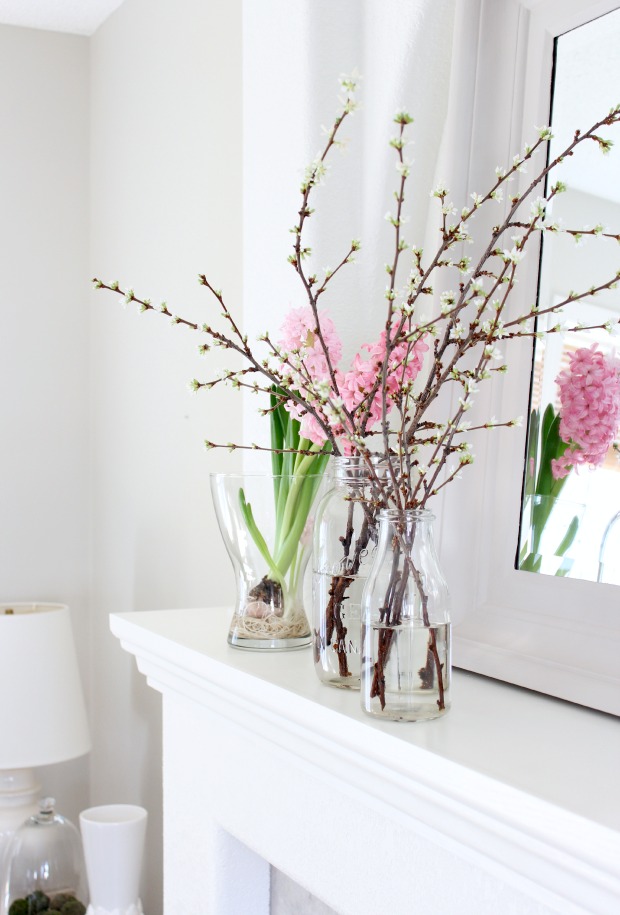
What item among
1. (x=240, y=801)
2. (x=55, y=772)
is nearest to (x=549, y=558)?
(x=240, y=801)

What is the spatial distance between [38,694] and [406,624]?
1.52 m

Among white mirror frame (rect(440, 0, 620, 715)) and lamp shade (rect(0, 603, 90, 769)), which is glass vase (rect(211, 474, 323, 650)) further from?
lamp shade (rect(0, 603, 90, 769))

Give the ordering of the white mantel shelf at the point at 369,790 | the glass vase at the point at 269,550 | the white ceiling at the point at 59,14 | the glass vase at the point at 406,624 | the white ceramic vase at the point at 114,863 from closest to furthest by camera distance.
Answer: the white mantel shelf at the point at 369,790
the glass vase at the point at 406,624
the glass vase at the point at 269,550
the white ceramic vase at the point at 114,863
the white ceiling at the point at 59,14

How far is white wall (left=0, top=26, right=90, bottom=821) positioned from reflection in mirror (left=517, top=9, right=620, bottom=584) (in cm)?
184

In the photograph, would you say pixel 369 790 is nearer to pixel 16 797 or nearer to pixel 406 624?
pixel 406 624

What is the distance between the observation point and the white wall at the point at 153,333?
6.15ft

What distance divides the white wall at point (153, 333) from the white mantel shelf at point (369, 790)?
2.39 feet

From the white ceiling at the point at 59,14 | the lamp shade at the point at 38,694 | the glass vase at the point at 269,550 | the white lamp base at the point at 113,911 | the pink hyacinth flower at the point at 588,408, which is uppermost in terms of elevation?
the white ceiling at the point at 59,14

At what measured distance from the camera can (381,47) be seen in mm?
1086

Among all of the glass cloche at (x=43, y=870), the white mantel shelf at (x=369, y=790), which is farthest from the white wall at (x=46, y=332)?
the white mantel shelf at (x=369, y=790)

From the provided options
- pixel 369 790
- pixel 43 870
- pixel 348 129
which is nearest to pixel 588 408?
pixel 369 790

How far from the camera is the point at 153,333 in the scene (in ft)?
7.05

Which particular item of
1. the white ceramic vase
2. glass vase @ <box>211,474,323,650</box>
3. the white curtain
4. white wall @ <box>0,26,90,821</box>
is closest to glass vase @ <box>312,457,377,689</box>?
glass vase @ <box>211,474,323,650</box>

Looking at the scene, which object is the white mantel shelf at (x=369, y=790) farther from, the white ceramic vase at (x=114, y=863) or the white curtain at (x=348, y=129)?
the white ceramic vase at (x=114, y=863)
